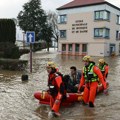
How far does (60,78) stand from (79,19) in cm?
4495

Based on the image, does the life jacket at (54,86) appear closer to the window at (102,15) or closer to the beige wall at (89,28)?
the beige wall at (89,28)

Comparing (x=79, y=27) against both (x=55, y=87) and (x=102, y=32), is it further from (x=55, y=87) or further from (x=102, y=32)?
(x=55, y=87)

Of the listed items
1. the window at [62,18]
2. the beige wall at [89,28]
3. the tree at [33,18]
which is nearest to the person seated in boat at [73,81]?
the beige wall at [89,28]

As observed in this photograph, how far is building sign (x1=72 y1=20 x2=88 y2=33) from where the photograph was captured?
2057 inches

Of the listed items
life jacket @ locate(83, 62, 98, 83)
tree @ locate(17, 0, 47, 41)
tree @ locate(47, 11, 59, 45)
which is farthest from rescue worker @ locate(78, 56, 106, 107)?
tree @ locate(47, 11, 59, 45)

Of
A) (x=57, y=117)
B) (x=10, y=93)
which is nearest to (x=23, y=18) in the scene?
(x=10, y=93)

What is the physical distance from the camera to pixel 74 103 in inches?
444

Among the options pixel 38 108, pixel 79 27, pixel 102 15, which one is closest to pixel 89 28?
pixel 79 27

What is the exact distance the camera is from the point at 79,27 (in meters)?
53.2

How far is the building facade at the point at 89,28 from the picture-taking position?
5038 cm

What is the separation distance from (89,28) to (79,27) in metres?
2.26

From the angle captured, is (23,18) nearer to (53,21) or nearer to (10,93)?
(53,21)

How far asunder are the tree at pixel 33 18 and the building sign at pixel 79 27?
44.6 feet

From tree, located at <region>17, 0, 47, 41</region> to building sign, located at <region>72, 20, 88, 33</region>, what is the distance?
1358 centimetres
